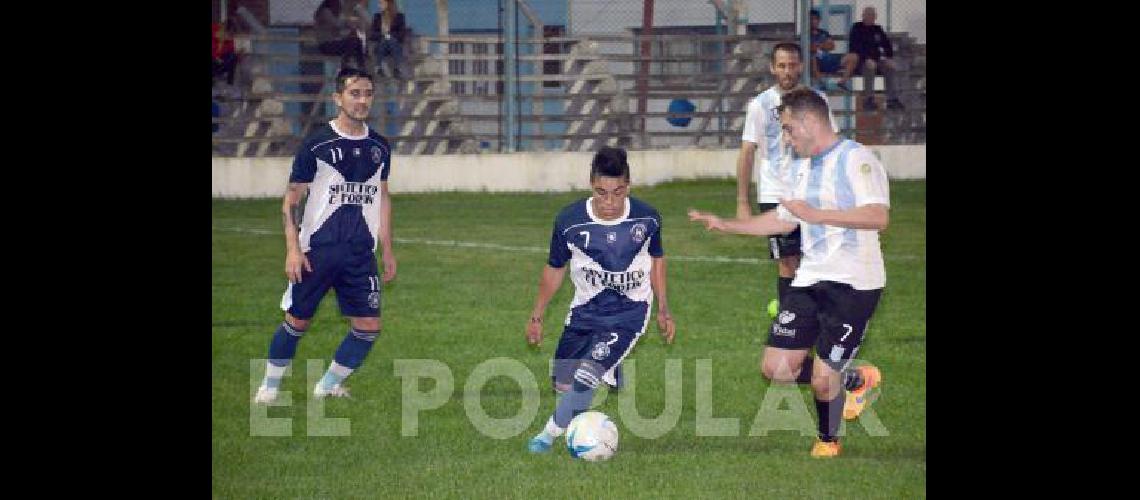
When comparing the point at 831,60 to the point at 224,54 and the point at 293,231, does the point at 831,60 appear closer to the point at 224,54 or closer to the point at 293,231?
the point at 224,54

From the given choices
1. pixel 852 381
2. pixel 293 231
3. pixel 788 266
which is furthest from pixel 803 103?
pixel 788 266

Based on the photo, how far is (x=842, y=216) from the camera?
28.3 ft

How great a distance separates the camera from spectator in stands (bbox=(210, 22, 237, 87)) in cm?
2425

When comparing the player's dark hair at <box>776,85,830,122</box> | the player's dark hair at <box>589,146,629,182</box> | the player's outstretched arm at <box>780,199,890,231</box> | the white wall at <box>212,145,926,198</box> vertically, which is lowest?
the white wall at <box>212,145,926,198</box>

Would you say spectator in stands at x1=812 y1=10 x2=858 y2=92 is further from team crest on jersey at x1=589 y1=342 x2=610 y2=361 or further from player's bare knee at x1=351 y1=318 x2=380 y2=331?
team crest on jersey at x1=589 y1=342 x2=610 y2=361

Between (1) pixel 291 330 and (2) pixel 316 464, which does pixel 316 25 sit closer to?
(1) pixel 291 330

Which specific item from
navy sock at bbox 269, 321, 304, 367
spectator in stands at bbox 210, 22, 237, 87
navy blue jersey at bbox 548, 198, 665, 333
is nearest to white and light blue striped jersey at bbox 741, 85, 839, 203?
navy blue jersey at bbox 548, 198, 665, 333

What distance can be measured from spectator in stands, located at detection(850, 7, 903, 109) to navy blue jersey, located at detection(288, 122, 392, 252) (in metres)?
16.5

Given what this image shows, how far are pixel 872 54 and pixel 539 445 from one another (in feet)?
60.3

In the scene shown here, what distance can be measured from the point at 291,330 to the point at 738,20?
1698cm

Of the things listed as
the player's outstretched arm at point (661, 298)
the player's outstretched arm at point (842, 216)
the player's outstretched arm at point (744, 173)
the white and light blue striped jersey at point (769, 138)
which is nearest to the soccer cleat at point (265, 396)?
the player's outstretched arm at point (661, 298)

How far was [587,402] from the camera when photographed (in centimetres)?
946

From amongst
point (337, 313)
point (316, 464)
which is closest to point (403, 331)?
point (337, 313)

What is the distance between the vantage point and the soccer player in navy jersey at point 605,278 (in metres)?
9.58
